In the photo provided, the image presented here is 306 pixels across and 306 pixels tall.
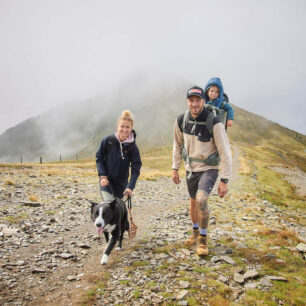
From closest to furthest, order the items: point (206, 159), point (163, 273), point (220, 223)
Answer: point (163, 273)
point (206, 159)
point (220, 223)

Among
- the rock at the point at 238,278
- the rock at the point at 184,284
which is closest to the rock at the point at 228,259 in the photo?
the rock at the point at 238,278

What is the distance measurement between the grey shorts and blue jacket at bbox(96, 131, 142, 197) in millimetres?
1933

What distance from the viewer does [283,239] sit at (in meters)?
8.48

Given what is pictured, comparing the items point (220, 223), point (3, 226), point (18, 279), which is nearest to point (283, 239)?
point (220, 223)

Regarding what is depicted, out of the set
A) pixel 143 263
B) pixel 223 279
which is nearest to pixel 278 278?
pixel 223 279

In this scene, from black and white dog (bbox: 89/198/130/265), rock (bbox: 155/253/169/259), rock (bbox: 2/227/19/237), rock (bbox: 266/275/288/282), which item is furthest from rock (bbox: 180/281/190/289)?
rock (bbox: 2/227/19/237)

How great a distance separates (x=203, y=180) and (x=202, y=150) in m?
0.87

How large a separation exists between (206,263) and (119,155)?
4.07 metres

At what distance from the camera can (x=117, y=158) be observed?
7.43 m

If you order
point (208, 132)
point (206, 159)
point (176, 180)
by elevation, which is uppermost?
point (208, 132)

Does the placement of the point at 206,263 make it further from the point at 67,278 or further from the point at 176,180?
the point at 67,278

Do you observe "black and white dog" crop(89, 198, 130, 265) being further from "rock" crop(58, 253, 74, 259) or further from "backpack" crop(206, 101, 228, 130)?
"backpack" crop(206, 101, 228, 130)

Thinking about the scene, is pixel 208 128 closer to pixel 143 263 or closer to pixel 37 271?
pixel 143 263

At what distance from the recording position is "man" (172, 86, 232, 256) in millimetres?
6465
